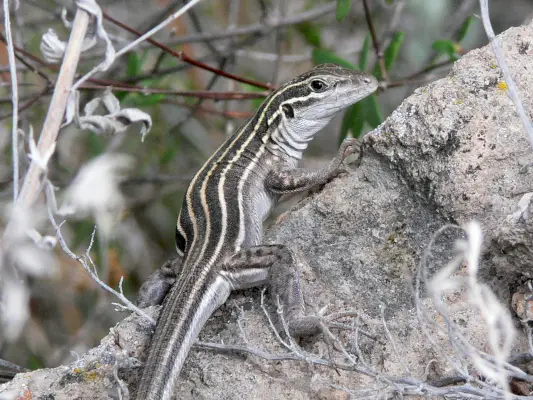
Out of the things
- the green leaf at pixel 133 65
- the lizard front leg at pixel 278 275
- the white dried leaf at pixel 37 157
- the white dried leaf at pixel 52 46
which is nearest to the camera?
the white dried leaf at pixel 37 157

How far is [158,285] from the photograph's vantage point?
11.8 ft

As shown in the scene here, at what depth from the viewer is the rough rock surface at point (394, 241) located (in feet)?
9.17

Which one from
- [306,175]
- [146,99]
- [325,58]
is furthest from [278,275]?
[146,99]

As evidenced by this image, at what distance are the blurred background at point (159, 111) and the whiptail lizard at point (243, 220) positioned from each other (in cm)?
123

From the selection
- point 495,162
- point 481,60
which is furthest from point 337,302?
point 481,60

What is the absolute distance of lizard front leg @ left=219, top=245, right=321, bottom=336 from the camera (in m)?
2.99

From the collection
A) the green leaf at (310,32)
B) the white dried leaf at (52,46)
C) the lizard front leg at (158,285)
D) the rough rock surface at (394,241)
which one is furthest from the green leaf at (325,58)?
the white dried leaf at (52,46)

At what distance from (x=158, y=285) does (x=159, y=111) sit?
3.54m

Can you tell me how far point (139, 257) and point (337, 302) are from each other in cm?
389

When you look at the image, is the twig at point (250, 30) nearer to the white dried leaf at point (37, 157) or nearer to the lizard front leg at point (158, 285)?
the lizard front leg at point (158, 285)

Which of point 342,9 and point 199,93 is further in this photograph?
point 342,9

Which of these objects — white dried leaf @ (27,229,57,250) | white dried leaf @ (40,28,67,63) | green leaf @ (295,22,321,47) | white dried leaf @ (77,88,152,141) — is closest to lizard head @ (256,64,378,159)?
white dried leaf @ (77,88,152,141)

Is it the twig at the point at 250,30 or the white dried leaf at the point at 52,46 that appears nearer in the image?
the white dried leaf at the point at 52,46

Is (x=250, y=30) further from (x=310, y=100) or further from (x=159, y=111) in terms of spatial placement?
(x=310, y=100)
